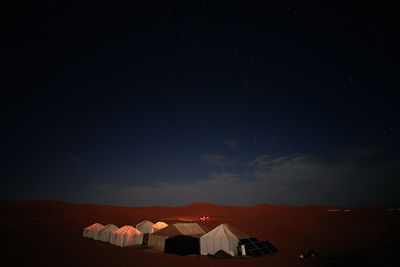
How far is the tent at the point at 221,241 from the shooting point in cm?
1876

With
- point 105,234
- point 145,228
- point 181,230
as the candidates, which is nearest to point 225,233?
point 181,230

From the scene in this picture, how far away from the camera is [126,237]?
2339 cm

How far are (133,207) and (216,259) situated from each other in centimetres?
6200

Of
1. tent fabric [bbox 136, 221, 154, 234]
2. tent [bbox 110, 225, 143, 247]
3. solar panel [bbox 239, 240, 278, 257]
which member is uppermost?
tent fabric [bbox 136, 221, 154, 234]

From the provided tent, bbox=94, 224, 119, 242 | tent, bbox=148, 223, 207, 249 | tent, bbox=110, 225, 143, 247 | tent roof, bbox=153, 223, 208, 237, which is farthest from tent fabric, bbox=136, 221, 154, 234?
tent roof, bbox=153, 223, 208, 237

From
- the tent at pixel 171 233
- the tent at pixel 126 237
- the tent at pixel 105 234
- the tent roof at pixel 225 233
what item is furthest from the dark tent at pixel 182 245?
the tent at pixel 105 234

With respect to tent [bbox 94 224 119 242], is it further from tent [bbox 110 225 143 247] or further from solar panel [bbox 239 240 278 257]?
solar panel [bbox 239 240 278 257]

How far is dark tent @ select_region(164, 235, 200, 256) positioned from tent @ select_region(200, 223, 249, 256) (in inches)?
24.4

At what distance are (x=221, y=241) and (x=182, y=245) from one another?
373 centimetres

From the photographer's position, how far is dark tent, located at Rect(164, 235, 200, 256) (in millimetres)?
19266

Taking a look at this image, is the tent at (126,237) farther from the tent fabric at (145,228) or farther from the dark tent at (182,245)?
the tent fabric at (145,228)

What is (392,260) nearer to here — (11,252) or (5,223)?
(11,252)

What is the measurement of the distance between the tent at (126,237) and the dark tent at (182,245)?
573 cm

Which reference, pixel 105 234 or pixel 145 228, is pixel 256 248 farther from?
pixel 145 228
